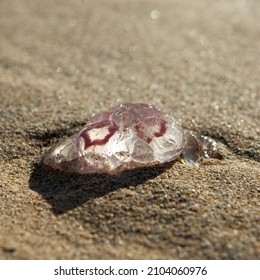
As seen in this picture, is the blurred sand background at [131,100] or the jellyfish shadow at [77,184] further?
the jellyfish shadow at [77,184]

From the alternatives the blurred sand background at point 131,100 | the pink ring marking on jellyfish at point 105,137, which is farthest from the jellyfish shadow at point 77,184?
the pink ring marking on jellyfish at point 105,137

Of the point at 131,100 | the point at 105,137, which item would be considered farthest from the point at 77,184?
the point at 131,100

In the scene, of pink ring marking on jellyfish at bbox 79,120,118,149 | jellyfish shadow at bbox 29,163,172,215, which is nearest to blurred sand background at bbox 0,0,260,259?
jellyfish shadow at bbox 29,163,172,215

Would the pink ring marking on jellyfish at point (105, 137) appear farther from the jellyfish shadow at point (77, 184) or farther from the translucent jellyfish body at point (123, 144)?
the jellyfish shadow at point (77, 184)

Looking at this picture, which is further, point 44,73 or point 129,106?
point 44,73

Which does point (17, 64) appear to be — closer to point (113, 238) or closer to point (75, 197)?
point (75, 197)
